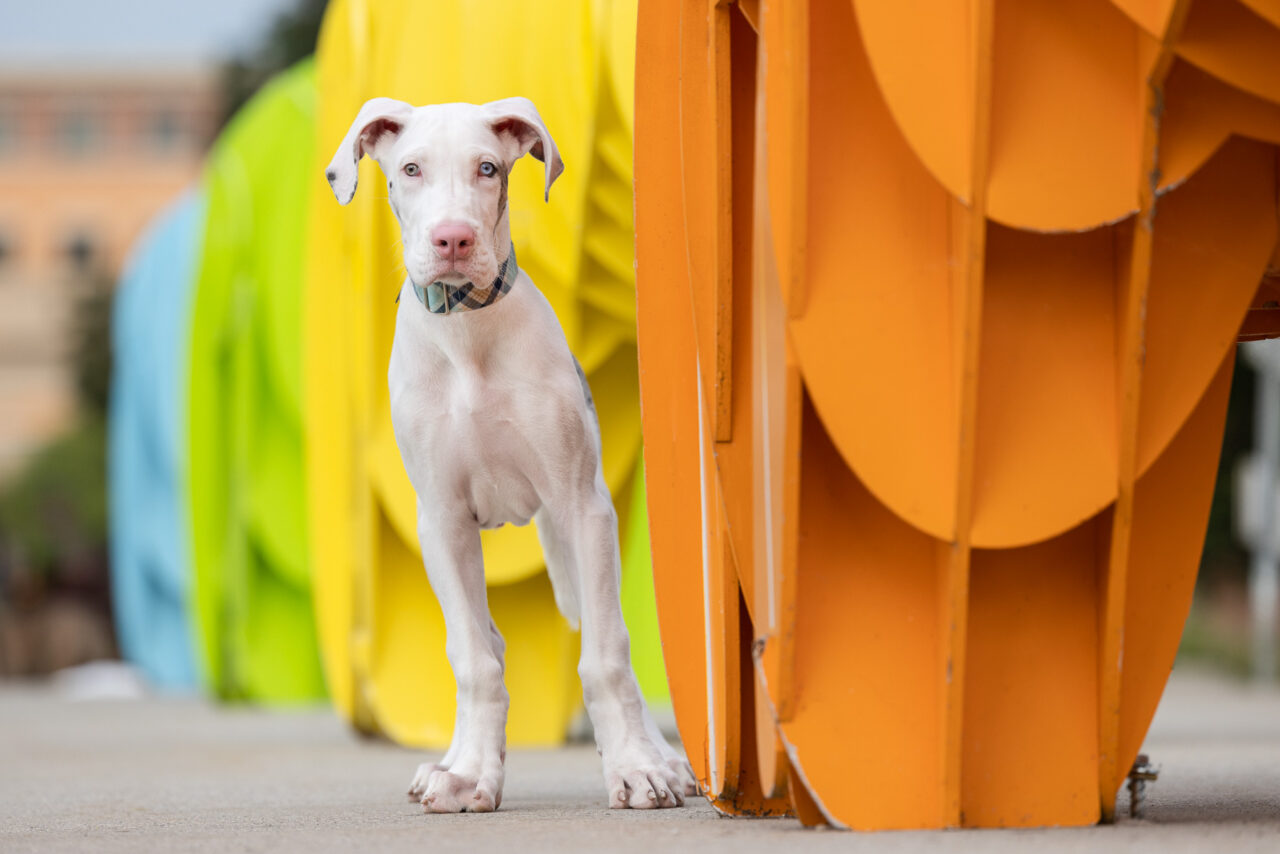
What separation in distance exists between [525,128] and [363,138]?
20.4 inches

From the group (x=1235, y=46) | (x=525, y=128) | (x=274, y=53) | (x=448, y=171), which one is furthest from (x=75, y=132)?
(x=1235, y=46)

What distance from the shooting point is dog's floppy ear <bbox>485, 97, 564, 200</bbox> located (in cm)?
642

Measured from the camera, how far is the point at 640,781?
6.22 metres

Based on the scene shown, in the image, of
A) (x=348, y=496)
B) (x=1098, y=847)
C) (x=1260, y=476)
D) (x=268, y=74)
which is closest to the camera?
(x=1098, y=847)

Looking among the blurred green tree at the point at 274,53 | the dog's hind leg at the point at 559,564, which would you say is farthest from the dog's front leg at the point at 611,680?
the blurred green tree at the point at 274,53

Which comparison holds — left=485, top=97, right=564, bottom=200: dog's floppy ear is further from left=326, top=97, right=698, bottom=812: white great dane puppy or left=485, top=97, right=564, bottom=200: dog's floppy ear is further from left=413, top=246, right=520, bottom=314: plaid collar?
left=413, top=246, right=520, bottom=314: plaid collar

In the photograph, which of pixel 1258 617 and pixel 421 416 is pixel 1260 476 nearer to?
pixel 1258 617

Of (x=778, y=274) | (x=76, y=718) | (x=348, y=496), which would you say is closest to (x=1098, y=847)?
(x=778, y=274)

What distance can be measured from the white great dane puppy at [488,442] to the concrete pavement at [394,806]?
0.30 meters

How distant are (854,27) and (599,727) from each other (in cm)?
235

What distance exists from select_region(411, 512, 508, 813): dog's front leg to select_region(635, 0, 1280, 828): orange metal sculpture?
45.1 inches

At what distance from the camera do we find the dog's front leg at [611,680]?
6242 millimetres

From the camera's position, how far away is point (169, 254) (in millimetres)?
24344

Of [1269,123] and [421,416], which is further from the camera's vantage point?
[421,416]
